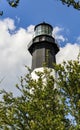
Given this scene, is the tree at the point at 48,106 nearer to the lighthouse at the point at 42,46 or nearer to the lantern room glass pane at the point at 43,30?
the lighthouse at the point at 42,46

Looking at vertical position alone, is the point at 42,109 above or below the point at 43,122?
above

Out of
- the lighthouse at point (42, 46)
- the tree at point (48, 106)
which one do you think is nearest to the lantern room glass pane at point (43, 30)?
the lighthouse at point (42, 46)

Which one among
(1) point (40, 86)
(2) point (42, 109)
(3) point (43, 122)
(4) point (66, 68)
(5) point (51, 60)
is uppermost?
(5) point (51, 60)

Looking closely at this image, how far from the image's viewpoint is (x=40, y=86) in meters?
12.2

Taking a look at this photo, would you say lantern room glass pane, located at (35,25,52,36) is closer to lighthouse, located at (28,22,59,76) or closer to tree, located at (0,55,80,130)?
lighthouse, located at (28,22,59,76)

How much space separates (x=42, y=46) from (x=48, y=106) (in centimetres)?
2844

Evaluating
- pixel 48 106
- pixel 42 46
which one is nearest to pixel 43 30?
pixel 42 46

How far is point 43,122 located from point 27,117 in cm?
114

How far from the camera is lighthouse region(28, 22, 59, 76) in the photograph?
37281 millimetres

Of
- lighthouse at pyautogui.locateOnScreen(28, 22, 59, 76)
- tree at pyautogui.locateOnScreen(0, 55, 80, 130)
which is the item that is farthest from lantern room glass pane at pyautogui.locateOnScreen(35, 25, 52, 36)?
tree at pyautogui.locateOnScreen(0, 55, 80, 130)

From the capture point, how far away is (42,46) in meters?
39.2

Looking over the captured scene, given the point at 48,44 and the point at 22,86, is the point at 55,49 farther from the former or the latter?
the point at 22,86

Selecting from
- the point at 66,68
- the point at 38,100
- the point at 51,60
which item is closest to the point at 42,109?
the point at 38,100

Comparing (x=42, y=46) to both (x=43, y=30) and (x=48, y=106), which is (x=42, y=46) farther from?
(x=48, y=106)
